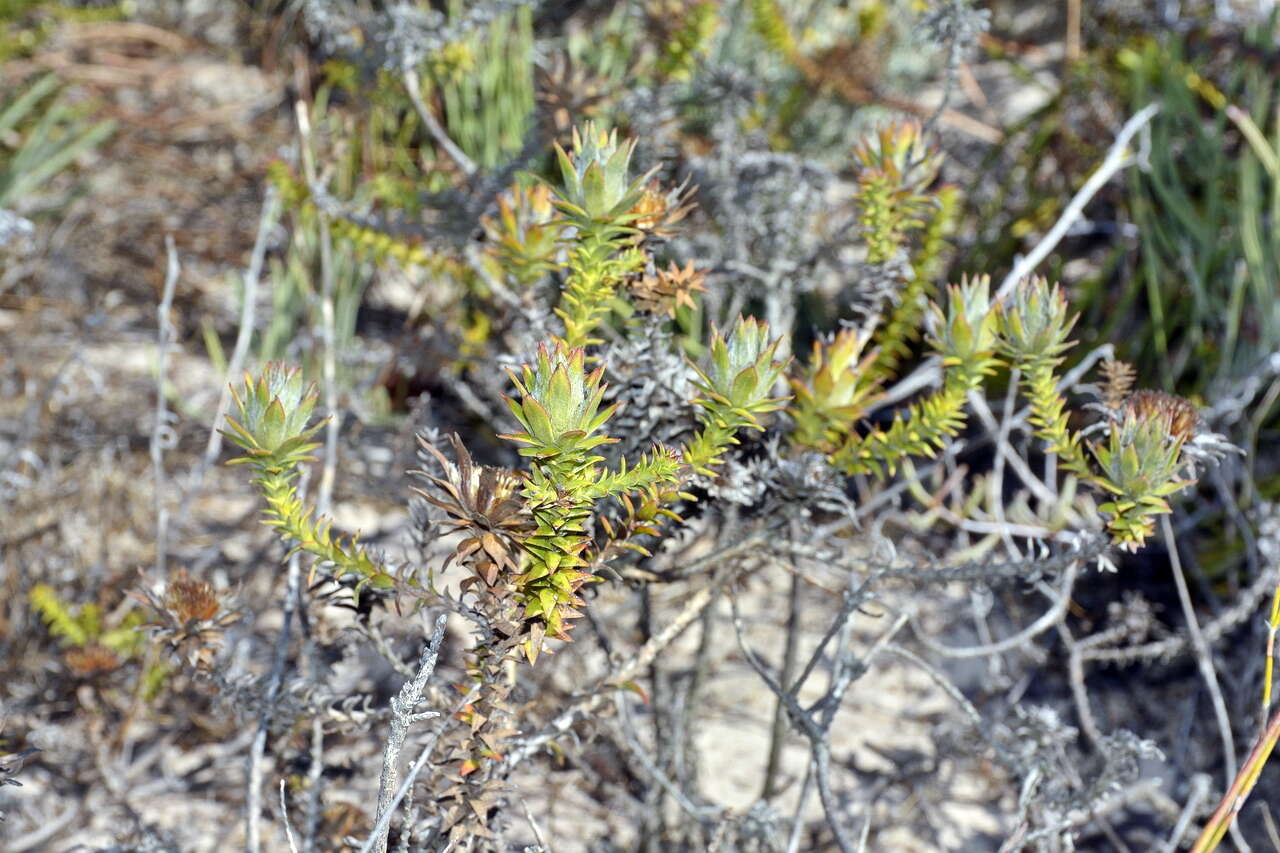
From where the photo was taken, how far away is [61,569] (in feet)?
5.55

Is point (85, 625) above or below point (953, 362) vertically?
below

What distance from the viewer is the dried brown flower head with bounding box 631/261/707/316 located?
0.99m

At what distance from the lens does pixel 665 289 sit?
100cm

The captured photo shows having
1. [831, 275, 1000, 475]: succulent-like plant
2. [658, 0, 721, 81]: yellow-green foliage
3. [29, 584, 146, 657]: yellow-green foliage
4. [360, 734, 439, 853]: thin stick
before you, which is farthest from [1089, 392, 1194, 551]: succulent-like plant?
[29, 584, 146, 657]: yellow-green foliage

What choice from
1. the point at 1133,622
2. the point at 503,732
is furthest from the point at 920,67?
the point at 503,732

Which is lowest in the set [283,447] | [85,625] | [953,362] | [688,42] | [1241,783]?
[85,625]

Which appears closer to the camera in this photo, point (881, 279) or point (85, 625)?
point (881, 279)

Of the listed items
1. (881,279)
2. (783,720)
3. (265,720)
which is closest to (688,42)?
(881,279)

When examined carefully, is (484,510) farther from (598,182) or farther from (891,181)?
(891,181)

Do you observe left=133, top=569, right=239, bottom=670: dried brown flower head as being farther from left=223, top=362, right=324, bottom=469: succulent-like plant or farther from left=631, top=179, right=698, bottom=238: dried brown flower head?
left=631, top=179, right=698, bottom=238: dried brown flower head

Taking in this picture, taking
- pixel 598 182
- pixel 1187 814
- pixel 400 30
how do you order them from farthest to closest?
pixel 400 30
pixel 1187 814
pixel 598 182

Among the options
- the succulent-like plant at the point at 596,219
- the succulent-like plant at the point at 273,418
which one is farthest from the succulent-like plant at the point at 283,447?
the succulent-like plant at the point at 596,219

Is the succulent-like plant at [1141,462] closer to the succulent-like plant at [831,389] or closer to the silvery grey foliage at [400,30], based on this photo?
the succulent-like plant at [831,389]

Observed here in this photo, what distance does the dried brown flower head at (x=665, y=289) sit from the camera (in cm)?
99
